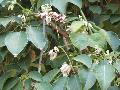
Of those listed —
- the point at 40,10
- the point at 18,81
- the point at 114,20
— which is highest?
the point at 40,10

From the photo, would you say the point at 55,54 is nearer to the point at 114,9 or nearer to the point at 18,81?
the point at 18,81

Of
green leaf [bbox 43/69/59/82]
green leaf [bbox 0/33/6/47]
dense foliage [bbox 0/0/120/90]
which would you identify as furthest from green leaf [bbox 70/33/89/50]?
green leaf [bbox 0/33/6/47]

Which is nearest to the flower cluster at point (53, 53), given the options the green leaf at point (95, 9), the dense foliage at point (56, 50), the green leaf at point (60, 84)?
the dense foliage at point (56, 50)

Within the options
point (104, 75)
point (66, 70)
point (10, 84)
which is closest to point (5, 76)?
point (10, 84)

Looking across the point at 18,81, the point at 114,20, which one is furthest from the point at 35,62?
the point at 114,20

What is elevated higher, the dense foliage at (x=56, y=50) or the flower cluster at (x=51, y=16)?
the flower cluster at (x=51, y=16)

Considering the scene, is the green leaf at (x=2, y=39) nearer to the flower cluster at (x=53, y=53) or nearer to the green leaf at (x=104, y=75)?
the flower cluster at (x=53, y=53)
